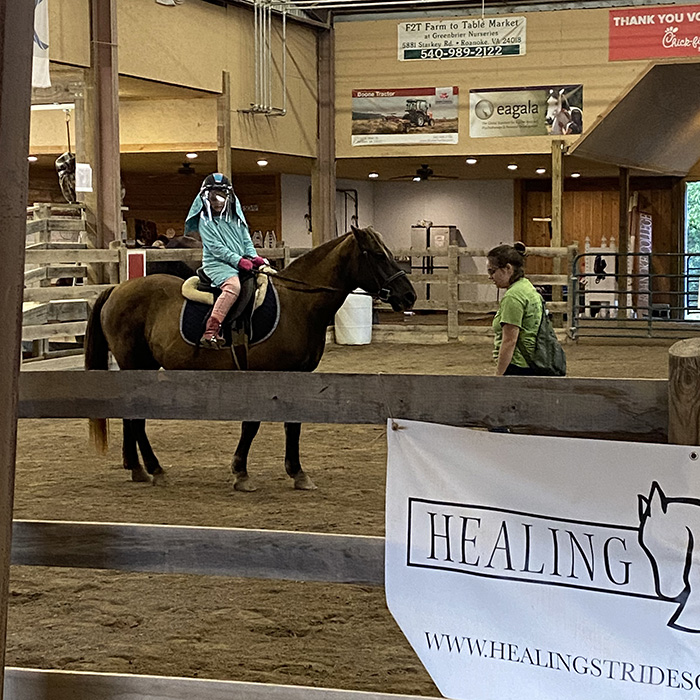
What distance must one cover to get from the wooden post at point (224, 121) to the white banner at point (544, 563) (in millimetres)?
14628

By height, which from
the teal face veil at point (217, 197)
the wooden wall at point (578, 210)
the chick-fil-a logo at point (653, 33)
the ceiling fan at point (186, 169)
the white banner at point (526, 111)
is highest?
the chick-fil-a logo at point (653, 33)

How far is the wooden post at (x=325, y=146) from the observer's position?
758 inches

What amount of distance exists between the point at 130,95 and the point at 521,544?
15698 mm

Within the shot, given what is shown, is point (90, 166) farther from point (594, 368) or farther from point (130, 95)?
point (594, 368)

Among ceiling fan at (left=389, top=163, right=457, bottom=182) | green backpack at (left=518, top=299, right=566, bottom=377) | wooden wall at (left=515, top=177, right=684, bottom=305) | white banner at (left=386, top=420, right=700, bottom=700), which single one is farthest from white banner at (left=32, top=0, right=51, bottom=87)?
wooden wall at (left=515, top=177, right=684, bottom=305)

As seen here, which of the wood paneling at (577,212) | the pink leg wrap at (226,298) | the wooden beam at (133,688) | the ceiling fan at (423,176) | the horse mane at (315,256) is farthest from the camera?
the wood paneling at (577,212)

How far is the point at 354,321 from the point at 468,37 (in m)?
5.97

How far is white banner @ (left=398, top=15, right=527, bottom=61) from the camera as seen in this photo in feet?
60.9

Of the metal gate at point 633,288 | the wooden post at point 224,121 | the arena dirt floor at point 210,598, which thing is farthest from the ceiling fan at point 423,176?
the arena dirt floor at point 210,598

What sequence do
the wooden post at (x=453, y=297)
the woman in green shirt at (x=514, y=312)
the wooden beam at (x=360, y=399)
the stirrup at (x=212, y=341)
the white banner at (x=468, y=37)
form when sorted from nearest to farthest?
1. the wooden beam at (x=360, y=399)
2. the woman in green shirt at (x=514, y=312)
3. the stirrup at (x=212, y=341)
4. the wooden post at (x=453, y=297)
5. the white banner at (x=468, y=37)

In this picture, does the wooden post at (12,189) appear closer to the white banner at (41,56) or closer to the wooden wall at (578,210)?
the white banner at (41,56)

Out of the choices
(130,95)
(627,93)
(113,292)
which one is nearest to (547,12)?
(627,93)

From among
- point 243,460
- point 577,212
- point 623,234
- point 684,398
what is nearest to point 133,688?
point 684,398

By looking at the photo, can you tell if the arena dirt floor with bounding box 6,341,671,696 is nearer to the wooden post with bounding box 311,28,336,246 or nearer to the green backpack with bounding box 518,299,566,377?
the green backpack with bounding box 518,299,566,377
